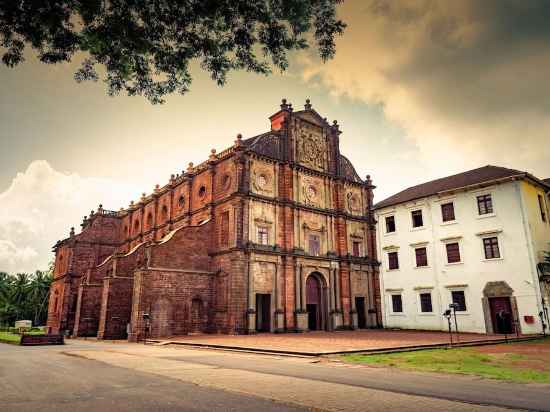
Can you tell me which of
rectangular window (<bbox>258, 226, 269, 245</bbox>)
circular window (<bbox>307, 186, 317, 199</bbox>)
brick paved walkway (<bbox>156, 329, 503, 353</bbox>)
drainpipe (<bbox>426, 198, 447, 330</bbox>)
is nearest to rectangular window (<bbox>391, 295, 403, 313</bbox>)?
drainpipe (<bbox>426, 198, 447, 330</bbox>)

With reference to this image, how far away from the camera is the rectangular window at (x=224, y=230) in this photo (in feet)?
96.5

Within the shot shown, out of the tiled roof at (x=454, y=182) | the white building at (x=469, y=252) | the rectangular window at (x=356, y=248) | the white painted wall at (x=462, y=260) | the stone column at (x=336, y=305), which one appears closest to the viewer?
the white building at (x=469, y=252)

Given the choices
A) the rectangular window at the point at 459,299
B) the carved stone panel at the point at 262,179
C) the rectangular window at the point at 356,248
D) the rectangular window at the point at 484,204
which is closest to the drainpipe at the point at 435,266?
the rectangular window at the point at 459,299

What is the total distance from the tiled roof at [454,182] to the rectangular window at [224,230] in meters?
14.2

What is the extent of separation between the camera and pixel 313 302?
31828 millimetres

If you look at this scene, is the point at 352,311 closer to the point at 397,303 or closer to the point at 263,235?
the point at 397,303

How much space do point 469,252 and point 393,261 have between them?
274 inches

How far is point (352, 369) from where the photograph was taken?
11.4 m

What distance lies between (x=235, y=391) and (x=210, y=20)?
7.19m

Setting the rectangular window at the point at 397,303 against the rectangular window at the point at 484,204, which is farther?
the rectangular window at the point at 397,303

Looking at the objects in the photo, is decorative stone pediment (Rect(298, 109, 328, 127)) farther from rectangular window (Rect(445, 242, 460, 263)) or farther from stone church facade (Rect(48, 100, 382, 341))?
rectangular window (Rect(445, 242, 460, 263))

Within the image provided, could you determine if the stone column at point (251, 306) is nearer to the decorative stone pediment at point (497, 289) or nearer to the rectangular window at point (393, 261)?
the rectangular window at point (393, 261)

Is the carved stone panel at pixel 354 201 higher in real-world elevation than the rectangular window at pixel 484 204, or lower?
higher

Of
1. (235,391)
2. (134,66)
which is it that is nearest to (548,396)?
(235,391)
